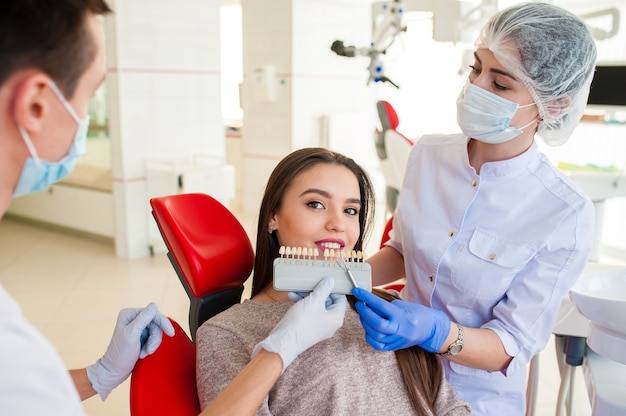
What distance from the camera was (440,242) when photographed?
1.36 m

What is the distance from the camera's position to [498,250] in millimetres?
1281

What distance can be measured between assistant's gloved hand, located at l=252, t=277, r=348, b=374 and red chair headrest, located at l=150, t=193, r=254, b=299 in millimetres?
339

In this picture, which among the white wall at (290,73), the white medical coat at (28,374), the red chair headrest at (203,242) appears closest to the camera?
the white medical coat at (28,374)

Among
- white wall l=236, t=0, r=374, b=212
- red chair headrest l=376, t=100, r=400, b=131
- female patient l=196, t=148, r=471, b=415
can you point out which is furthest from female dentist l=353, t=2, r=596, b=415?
white wall l=236, t=0, r=374, b=212

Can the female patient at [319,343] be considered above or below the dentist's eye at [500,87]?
below

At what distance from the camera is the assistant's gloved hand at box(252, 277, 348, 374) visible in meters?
1.04

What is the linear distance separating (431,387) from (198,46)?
368 cm

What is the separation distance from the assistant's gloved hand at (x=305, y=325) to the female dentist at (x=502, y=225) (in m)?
0.07

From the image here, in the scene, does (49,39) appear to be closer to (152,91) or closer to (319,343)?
(319,343)

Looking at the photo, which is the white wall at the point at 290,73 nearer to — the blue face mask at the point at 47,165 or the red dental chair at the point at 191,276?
the red dental chair at the point at 191,276

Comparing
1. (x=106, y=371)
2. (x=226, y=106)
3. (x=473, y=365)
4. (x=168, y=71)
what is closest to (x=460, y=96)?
(x=473, y=365)

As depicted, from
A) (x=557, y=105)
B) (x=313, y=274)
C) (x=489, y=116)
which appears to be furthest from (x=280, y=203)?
(x=557, y=105)

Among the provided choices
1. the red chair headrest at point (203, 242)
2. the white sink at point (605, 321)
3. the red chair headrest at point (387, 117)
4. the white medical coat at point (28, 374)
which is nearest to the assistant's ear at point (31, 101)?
the white medical coat at point (28, 374)

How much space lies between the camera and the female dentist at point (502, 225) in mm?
1221
